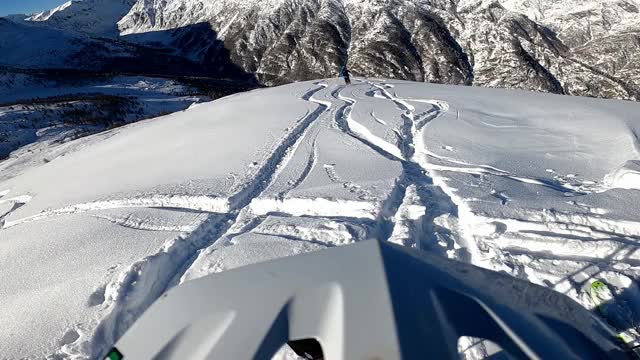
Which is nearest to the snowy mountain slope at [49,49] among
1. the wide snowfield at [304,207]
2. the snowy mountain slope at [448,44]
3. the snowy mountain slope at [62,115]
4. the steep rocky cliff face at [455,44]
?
the steep rocky cliff face at [455,44]

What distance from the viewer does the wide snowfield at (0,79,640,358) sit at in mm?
6172

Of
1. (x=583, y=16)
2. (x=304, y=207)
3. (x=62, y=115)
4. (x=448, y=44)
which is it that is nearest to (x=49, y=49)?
(x=62, y=115)

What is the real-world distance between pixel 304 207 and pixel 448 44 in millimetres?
177660

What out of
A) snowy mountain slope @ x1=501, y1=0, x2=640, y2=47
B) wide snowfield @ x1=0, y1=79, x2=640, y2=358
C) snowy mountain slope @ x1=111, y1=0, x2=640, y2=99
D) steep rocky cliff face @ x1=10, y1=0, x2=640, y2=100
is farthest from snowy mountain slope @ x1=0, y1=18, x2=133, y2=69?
snowy mountain slope @ x1=501, y1=0, x2=640, y2=47

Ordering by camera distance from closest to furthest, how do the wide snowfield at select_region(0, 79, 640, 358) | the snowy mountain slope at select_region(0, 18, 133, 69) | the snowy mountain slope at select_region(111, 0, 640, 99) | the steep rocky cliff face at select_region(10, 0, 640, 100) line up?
the wide snowfield at select_region(0, 79, 640, 358)
the snowy mountain slope at select_region(0, 18, 133, 69)
the steep rocky cliff face at select_region(10, 0, 640, 100)
the snowy mountain slope at select_region(111, 0, 640, 99)

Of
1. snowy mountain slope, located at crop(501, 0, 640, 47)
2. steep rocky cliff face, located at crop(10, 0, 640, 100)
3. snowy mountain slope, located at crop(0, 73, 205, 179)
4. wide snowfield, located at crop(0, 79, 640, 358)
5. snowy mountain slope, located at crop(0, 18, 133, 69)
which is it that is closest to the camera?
wide snowfield, located at crop(0, 79, 640, 358)

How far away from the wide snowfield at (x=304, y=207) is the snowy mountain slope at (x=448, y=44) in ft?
488

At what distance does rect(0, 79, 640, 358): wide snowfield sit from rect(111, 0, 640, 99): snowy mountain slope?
148885mm

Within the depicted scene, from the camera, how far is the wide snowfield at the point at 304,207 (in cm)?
617

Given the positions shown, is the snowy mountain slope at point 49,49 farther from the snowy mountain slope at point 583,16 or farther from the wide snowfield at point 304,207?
the snowy mountain slope at point 583,16

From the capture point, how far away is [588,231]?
7051 mm

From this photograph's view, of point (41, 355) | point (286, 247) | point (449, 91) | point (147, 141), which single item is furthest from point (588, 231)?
point (449, 91)

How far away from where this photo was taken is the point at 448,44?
554ft

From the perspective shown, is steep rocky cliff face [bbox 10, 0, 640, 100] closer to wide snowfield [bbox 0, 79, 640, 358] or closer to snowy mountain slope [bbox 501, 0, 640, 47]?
snowy mountain slope [bbox 501, 0, 640, 47]
